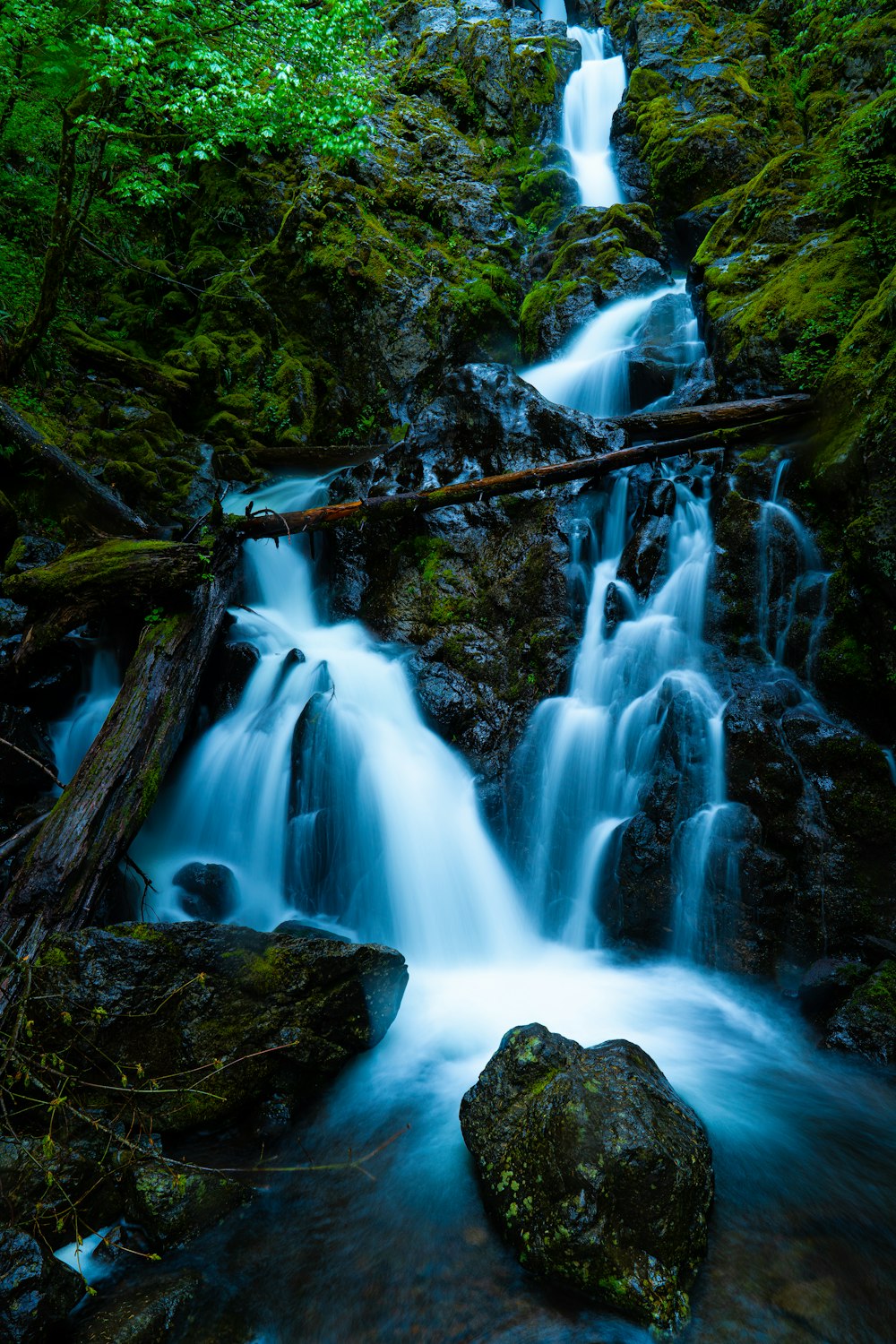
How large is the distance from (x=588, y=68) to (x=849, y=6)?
10417mm

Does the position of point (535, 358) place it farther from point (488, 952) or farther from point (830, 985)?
point (830, 985)

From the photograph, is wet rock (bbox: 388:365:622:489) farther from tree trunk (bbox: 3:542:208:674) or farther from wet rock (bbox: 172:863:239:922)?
wet rock (bbox: 172:863:239:922)

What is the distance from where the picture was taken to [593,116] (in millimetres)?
18422

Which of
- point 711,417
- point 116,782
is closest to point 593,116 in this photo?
point 711,417

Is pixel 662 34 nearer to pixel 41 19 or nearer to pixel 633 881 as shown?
pixel 41 19

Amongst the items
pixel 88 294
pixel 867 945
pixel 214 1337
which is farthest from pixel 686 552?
pixel 88 294

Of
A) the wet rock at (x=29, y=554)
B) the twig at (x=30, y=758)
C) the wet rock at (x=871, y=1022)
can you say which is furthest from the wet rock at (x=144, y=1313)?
the wet rock at (x=29, y=554)

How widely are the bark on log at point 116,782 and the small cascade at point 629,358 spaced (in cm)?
659

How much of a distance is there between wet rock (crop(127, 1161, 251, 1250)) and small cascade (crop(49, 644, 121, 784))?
3716 millimetres

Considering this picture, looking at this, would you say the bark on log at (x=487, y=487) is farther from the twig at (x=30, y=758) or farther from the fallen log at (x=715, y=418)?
the twig at (x=30, y=758)

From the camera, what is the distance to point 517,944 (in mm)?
5594

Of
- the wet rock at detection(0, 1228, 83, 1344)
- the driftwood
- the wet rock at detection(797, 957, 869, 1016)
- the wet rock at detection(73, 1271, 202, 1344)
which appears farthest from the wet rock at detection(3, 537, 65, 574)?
the wet rock at detection(797, 957, 869, 1016)

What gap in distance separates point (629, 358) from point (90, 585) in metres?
8.38

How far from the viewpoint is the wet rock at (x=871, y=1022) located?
390cm
